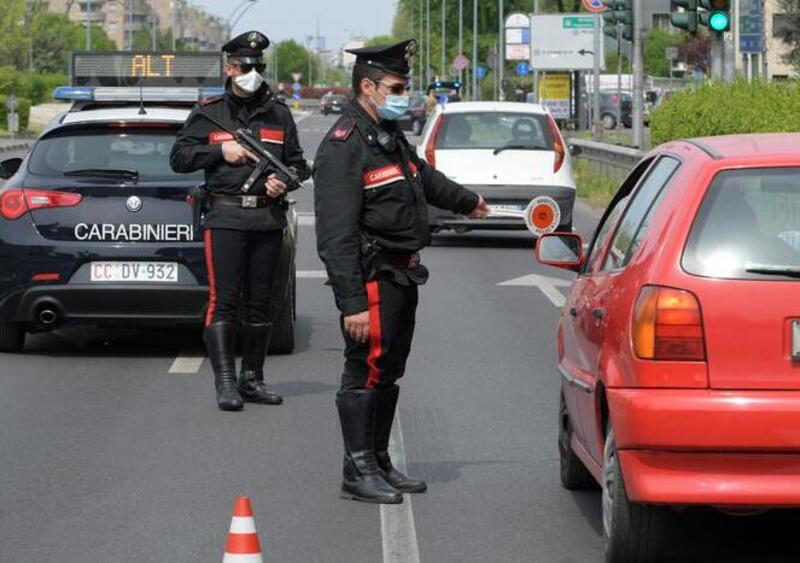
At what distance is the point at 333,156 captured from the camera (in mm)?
7871

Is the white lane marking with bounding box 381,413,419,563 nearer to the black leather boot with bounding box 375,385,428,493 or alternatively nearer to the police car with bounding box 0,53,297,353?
the black leather boot with bounding box 375,385,428,493

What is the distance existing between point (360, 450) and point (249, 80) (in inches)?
118

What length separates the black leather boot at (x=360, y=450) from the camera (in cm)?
805

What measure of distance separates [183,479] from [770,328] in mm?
3120

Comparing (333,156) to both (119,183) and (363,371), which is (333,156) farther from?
(119,183)

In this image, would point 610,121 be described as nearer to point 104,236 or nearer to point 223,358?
point 104,236

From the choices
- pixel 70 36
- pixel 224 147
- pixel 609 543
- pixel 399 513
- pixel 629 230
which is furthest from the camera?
pixel 70 36

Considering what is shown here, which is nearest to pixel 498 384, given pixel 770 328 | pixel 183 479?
pixel 183 479

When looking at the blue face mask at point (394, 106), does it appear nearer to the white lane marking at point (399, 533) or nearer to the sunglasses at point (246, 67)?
the white lane marking at point (399, 533)

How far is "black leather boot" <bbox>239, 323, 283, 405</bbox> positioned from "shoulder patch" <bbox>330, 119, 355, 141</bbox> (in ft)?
9.61

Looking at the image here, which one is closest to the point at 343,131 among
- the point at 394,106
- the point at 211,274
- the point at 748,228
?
the point at 394,106

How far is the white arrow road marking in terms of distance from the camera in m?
16.7

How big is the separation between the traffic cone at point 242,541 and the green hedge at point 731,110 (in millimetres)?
16082

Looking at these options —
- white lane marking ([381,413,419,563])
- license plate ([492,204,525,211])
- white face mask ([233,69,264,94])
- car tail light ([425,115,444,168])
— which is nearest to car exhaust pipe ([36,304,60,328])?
white face mask ([233,69,264,94])
